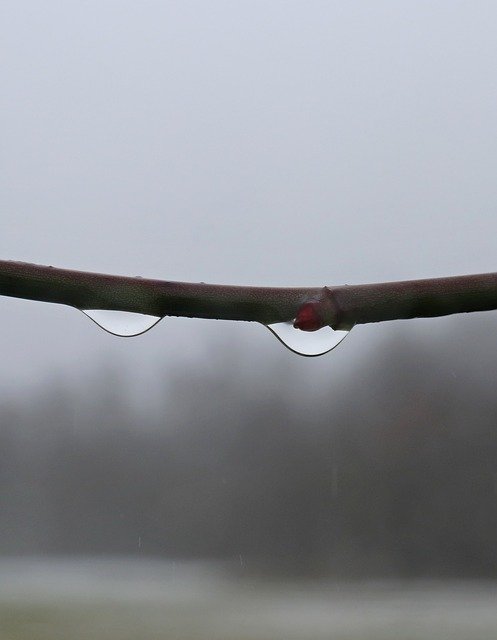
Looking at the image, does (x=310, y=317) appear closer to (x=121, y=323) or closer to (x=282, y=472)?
(x=121, y=323)

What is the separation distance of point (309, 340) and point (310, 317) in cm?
8

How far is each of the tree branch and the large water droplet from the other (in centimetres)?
2

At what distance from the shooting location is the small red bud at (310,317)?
16 cm

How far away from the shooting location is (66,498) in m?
1.63

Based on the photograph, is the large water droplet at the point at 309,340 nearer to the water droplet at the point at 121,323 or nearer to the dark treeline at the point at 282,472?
the water droplet at the point at 121,323

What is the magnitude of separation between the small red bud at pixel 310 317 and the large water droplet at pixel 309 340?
0.09ft

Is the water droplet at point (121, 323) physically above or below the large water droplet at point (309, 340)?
above

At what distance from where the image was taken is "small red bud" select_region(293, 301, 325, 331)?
0.16 meters

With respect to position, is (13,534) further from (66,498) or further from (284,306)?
(284,306)

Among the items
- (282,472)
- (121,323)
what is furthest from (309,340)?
(282,472)

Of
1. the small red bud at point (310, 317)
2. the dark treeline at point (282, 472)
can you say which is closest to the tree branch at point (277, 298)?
the small red bud at point (310, 317)

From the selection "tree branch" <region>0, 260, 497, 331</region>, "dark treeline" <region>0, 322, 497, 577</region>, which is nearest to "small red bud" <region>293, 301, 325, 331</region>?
"tree branch" <region>0, 260, 497, 331</region>

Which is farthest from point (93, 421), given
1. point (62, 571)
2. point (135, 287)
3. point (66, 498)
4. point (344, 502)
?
point (135, 287)

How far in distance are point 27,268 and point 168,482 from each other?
151 centimetres
